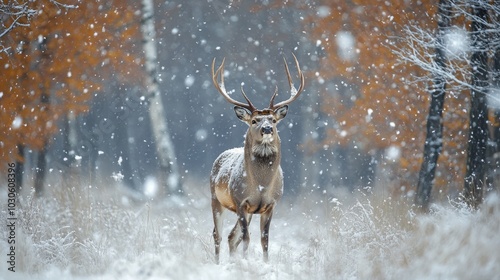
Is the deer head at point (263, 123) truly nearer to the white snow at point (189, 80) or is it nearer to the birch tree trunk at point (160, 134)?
the birch tree trunk at point (160, 134)

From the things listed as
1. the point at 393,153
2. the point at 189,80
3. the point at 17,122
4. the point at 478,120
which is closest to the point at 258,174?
the point at 478,120

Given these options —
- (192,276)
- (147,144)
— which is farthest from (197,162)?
(192,276)

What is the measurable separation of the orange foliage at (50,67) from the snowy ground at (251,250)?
3306mm

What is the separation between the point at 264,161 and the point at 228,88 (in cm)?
1082

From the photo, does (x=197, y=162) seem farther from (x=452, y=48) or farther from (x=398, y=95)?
(x=452, y=48)

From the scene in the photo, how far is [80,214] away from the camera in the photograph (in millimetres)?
8750

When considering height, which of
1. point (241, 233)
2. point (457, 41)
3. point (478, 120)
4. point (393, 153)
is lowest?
point (241, 233)

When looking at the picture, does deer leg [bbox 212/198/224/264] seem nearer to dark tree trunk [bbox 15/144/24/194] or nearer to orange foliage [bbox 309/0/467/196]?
orange foliage [bbox 309/0/467/196]

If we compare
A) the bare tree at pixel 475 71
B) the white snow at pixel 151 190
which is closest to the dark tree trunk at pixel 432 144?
the bare tree at pixel 475 71

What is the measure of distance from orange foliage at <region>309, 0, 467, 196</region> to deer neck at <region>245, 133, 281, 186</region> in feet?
13.7

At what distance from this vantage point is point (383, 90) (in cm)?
1281

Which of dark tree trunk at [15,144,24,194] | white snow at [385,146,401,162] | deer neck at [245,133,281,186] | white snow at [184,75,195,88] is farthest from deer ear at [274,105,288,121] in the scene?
white snow at [184,75,195,88]

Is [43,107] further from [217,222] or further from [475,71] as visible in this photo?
[475,71]

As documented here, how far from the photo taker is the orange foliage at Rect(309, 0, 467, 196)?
454 inches
